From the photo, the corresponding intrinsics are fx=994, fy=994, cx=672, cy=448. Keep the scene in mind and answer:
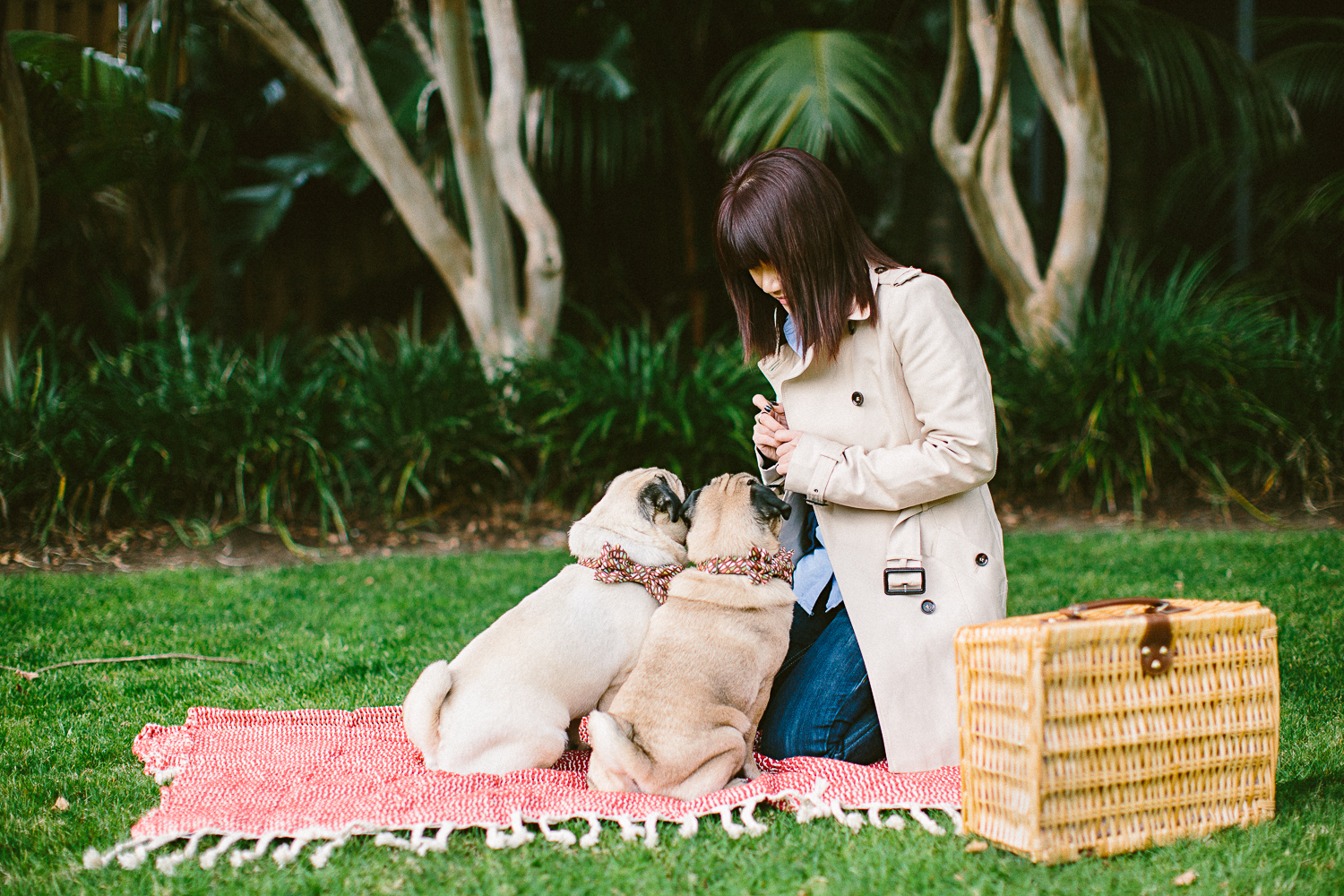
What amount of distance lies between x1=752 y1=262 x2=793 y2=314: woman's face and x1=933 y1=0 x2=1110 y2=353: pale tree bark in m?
3.77

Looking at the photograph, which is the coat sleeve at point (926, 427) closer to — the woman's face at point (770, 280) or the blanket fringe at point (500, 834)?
the woman's face at point (770, 280)

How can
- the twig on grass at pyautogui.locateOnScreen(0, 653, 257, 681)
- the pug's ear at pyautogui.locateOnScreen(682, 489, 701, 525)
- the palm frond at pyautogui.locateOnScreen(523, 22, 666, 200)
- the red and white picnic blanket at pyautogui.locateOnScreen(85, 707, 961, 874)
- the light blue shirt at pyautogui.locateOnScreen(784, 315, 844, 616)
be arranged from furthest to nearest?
the palm frond at pyautogui.locateOnScreen(523, 22, 666, 200) → the twig on grass at pyautogui.locateOnScreen(0, 653, 257, 681) → the light blue shirt at pyautogui.locateOnScreen(784, 315, 844, 616) → the pug's ear at pyautogui.locateOnScreen(682, 489, 701, 525) → the red and white picnic blanket at pyautogui.locateOnScreen(85, 707, 961, 874)

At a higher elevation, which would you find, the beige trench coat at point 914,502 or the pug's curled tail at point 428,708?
the beige trench coat at point 914,502

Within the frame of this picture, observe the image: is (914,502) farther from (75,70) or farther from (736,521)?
(75,70)

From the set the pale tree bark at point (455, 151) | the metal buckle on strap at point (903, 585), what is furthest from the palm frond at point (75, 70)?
the metal buckle on strap at point (903, 585)

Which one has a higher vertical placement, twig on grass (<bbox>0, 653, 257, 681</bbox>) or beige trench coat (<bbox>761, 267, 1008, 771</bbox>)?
beige trench coat (<bbox>761, 267, 1008, 771</bbox>)

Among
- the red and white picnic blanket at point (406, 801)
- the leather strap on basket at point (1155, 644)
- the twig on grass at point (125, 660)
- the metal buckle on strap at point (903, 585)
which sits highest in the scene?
the leather strap on basket at point (1155, 644)

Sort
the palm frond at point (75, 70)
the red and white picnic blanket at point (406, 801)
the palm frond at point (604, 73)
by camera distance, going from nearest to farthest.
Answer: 1. the red and white picnic blanket at point (406, 801)
2. the palm frond at point (75, 70)
3. the palm frond at point (604, 73)

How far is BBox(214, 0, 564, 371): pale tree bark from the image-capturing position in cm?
555

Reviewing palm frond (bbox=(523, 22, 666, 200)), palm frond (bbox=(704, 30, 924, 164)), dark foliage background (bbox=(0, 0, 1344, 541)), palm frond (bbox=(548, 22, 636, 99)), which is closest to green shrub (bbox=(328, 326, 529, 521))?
dark foliage background (bbox=(0, 0, 1344, 541))

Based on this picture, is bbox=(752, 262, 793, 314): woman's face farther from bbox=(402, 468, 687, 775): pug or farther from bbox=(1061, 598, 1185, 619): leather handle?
bbox=(1061, 598, 1185, 619): leather handle

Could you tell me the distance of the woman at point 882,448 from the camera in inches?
97.5

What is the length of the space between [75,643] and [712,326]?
594cm

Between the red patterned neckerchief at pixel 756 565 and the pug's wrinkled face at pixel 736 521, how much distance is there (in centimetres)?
2
